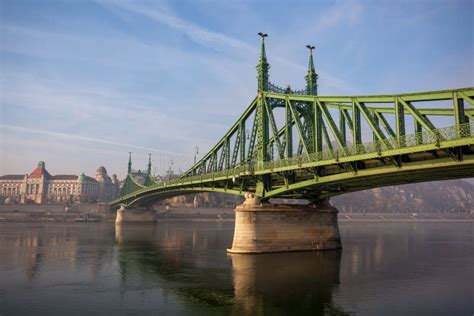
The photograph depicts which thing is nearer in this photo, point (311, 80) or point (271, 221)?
point (271, 221)

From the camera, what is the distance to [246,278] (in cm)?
3344

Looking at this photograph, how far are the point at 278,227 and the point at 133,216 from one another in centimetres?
9054

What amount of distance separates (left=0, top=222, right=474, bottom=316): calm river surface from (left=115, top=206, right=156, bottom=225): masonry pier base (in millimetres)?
76795

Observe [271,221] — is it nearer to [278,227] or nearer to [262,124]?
[278,227]

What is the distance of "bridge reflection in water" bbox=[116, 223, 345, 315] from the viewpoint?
2523 centimetres

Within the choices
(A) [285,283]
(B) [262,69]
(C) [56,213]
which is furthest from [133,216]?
(A) [285,283]

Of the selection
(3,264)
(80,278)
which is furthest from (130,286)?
(3,264)

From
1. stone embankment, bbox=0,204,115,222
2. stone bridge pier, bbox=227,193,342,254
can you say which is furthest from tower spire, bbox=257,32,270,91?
stone embankment, bbox=0,204,115,222

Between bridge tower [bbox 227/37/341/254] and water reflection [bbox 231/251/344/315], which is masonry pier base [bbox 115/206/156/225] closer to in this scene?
bridge tower [bbox 227/37/341/254]

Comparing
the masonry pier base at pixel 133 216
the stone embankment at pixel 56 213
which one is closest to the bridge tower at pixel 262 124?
the masonry pier base at pixel 133 216

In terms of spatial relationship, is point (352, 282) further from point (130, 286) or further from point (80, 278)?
point (80, 278)

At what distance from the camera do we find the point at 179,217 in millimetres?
155750

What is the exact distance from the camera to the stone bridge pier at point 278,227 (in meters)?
45.8

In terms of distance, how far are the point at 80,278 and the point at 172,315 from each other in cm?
1447
